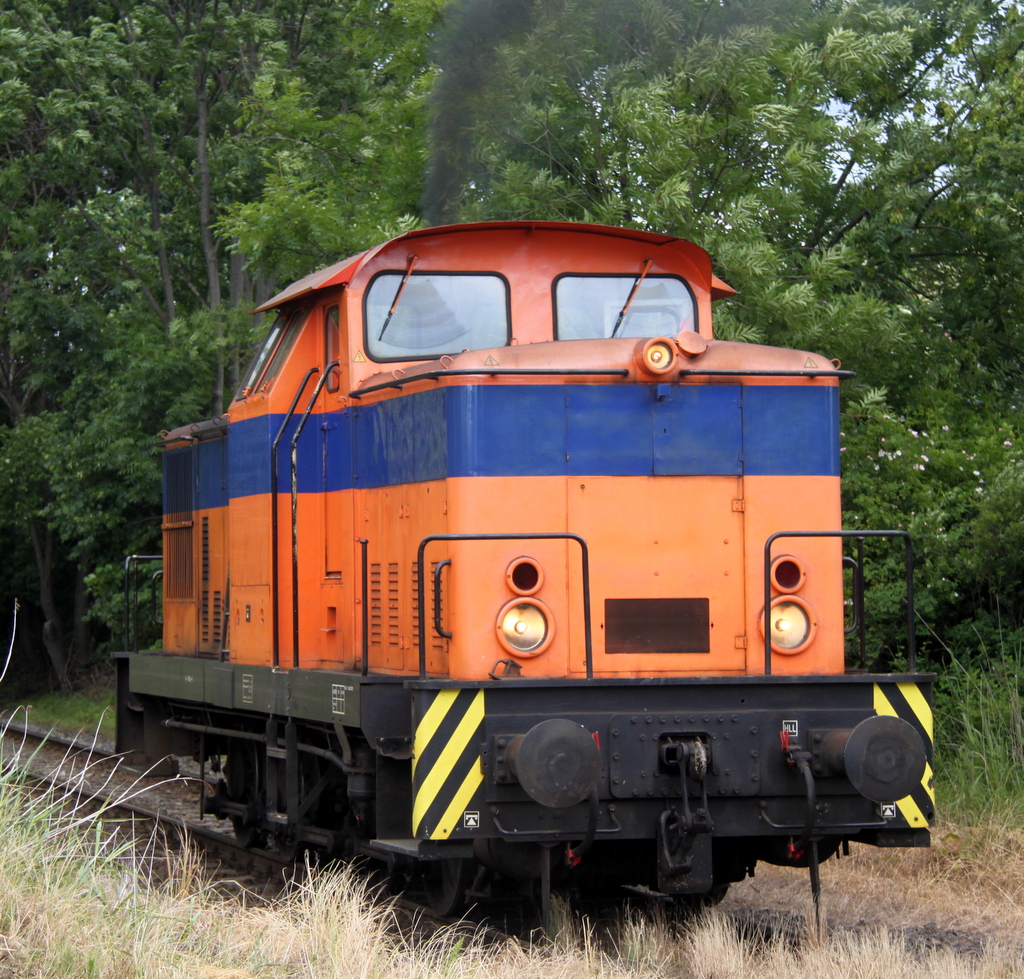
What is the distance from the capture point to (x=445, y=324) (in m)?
6.64

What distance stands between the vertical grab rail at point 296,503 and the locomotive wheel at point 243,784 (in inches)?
61.2

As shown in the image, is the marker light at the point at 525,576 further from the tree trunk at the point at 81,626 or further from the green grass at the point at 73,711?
the tree trunk at the point at 81,626

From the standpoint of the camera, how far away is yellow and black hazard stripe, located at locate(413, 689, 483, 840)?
5398mm

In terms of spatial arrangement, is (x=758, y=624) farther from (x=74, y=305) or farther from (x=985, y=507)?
(x=74, y=305)

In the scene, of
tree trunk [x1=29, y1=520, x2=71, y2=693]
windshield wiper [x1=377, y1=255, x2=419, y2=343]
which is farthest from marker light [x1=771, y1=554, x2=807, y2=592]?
tree trunk [x1=29, y1=520, x2=71, y2=693]

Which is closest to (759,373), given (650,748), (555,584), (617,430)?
(617,430)

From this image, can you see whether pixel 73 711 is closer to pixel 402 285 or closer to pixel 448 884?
pixel 448 884

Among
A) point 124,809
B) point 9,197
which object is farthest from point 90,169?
point 124,809

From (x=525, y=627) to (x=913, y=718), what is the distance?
172cm

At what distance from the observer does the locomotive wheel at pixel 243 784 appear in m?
8.29

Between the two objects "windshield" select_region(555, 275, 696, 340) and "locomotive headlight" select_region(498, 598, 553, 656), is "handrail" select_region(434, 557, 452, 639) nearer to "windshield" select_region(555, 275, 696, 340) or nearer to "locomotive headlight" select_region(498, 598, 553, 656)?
"locomotive headlight" select_region(498, 598, 553, 656)

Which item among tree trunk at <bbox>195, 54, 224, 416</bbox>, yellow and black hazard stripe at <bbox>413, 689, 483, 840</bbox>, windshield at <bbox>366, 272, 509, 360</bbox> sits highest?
tree trunk at <bbox>195, 54, 224, 416</bbox>

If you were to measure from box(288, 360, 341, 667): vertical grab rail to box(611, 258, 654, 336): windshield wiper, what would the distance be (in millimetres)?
1442

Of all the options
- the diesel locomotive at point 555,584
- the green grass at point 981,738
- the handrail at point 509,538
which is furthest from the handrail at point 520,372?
the green grass at point 981,738
